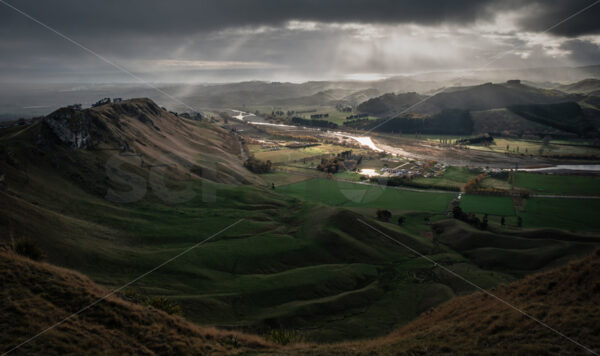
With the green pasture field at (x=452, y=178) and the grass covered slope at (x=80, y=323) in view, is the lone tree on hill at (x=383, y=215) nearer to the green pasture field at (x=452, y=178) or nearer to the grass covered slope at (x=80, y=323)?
the green pasture field at (x=452, y=178)

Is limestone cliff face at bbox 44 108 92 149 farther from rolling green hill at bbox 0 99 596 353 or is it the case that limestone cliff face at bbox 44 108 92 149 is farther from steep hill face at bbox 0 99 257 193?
rolling green hill at bbox 0 99 596 353

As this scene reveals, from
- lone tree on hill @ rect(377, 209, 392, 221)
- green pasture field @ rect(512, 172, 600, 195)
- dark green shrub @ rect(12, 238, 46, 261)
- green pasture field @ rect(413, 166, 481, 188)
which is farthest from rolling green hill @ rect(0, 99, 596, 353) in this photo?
green pasture field @ rect(512, 172, 600, 195)

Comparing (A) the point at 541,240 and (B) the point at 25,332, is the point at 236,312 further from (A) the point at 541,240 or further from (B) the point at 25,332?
(A) the point at 541,240

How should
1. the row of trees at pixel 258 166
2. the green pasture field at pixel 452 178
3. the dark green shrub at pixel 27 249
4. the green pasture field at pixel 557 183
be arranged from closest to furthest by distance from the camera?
the dark green shrub at pixel 27 249, the green pasture field at pixel 557 183, the green pasture field at pixel 452 178, the row of trees at pixel 258 166

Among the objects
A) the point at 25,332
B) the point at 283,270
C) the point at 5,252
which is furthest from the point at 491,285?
the point at 5,252

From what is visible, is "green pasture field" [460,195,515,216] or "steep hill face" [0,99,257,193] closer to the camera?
"steep hill face" [0,99,257,193]

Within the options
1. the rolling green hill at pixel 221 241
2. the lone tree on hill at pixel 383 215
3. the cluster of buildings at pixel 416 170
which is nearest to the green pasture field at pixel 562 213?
the rolling green hill at pixel 221 241
